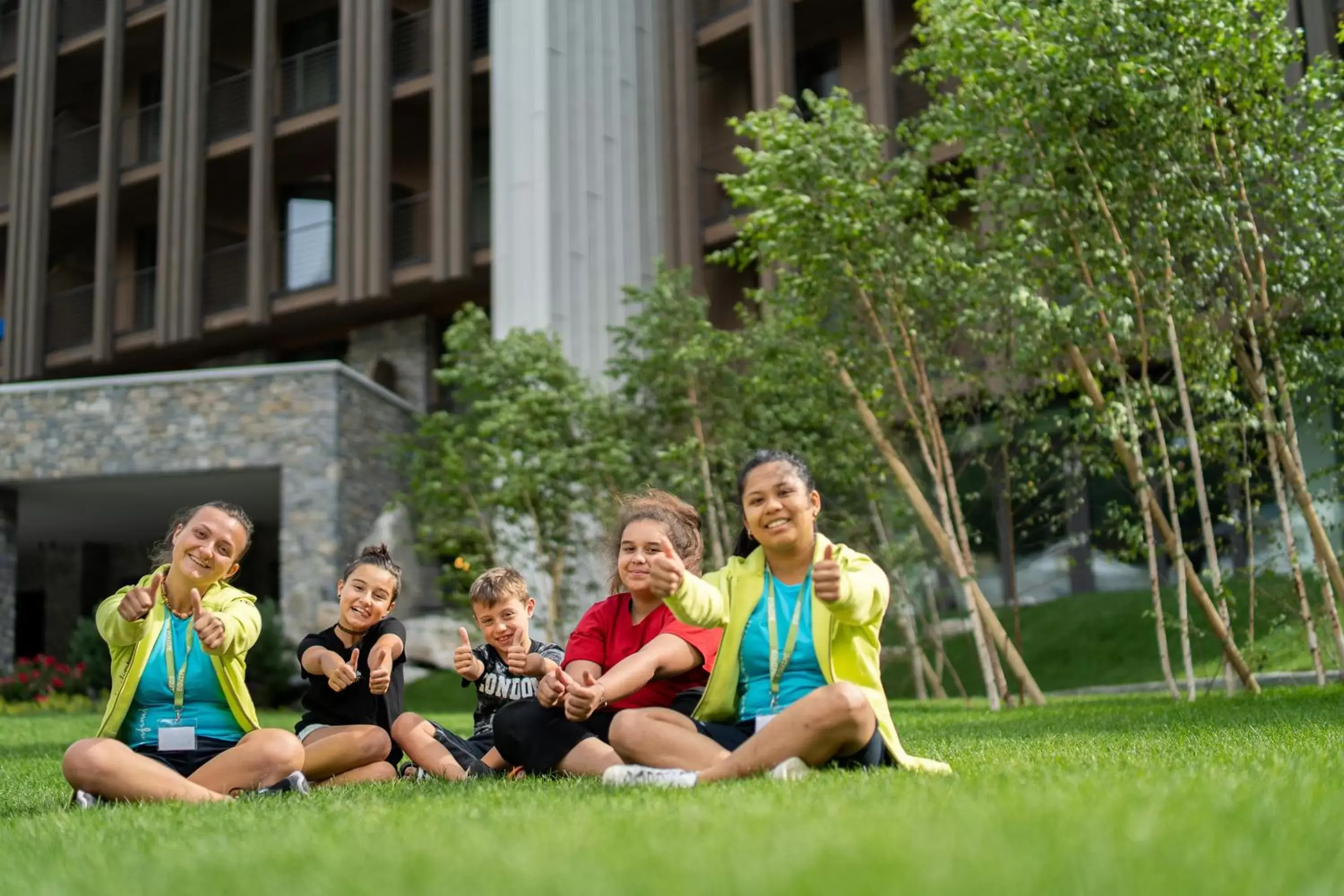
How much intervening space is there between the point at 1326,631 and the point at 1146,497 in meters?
5.01

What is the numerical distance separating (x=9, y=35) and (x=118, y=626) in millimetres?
29001

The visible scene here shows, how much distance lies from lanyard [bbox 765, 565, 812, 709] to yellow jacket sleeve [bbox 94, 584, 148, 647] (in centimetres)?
208

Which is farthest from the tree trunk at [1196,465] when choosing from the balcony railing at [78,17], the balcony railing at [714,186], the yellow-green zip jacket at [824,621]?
the balcony railing at [78,17]

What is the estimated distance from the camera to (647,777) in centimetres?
408

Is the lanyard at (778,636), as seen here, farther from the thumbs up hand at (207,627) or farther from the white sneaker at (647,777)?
the thumbs up hand at (207,627)

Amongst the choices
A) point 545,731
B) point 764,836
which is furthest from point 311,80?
point 764,836

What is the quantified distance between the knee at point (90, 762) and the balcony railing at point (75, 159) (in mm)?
25426

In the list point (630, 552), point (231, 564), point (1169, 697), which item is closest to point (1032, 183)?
point (1169, 697)

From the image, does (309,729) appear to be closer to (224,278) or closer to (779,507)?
(779,507)

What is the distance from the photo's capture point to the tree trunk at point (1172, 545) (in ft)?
33.2

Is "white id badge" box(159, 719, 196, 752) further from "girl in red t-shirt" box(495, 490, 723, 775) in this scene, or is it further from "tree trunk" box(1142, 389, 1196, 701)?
"tree trunk" box(1142, 389, 1196, 701)

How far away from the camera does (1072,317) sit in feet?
33.1

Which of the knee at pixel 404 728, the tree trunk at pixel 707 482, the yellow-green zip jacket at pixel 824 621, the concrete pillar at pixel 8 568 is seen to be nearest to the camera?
the yellow-green zip jacket at pixel 824 621

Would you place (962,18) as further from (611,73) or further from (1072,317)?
(611,73)
